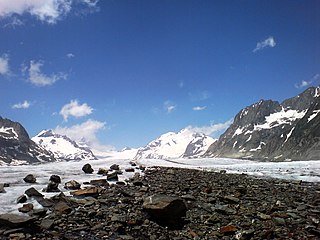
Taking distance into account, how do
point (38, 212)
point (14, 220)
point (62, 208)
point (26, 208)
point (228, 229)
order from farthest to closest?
point (62, 208)
point (26, 208)
point (38, 212)
point (228, 229)
point (14, 220)

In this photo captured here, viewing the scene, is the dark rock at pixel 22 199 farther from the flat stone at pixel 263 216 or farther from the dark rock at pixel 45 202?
the flat stone at pixel 263 216

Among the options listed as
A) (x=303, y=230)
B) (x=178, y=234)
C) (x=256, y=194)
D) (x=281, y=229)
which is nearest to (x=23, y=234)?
(x=178, y=234)

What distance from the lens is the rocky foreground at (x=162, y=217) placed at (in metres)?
13.7

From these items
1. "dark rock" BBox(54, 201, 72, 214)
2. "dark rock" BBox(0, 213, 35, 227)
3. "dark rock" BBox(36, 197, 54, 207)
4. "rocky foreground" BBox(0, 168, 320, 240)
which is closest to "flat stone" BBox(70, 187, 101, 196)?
"rocky foreground" BBox(0, 168, 320, 240)

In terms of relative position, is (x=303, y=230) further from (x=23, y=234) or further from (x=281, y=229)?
(x=23, y=234)

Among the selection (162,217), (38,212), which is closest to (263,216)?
(162,217)

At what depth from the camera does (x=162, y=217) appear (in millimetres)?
15445

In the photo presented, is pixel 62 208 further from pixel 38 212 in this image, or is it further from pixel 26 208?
pixel 26 208

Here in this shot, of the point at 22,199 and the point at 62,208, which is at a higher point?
the point at 22,199

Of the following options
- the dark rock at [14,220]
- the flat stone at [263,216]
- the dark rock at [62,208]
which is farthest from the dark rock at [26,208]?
the flat stone at [263,216]

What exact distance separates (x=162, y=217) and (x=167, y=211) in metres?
0.39

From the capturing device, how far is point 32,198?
58.0 ft

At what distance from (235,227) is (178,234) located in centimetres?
275

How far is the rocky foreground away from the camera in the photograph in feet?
44.8
